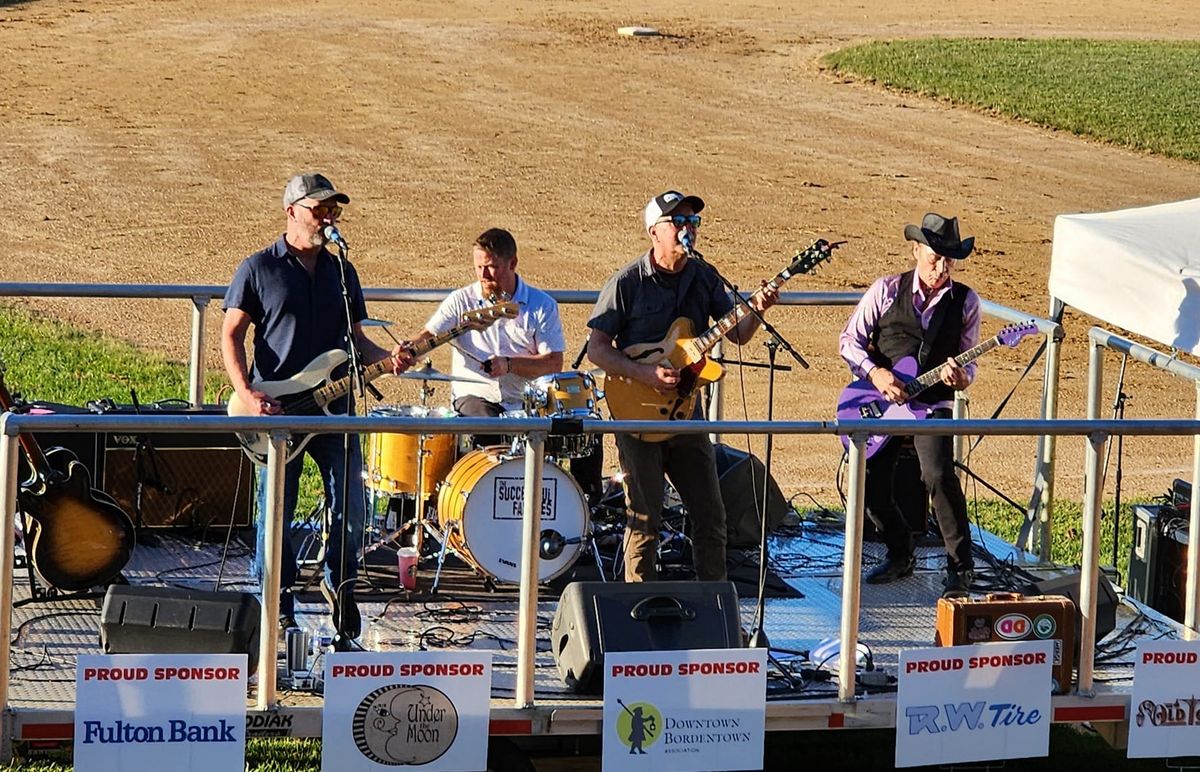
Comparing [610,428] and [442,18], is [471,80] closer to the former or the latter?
[442,18]

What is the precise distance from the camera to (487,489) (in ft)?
31.0

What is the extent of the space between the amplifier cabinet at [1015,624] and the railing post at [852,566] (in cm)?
50

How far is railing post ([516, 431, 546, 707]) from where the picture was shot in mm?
7562

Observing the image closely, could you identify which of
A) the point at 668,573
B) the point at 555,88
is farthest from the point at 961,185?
the point at 668,573

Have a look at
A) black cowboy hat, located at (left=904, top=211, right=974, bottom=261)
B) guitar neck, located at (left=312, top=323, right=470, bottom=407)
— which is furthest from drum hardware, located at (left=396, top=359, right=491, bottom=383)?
black cowboy hat, located at (left=904, top=211, right=974, bottom=261)

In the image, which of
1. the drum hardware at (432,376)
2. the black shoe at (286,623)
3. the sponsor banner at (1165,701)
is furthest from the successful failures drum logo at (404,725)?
Answer: the drum hardware at (432,376)

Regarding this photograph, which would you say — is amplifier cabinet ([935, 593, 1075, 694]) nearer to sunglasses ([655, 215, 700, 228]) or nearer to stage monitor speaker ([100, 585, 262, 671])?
sunglasses ([655, 215, 700, 228])

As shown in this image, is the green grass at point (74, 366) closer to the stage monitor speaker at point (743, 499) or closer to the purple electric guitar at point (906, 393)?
the stage monitor speaker at point (743, 499)

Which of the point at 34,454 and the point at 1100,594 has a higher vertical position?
the point at 34,454

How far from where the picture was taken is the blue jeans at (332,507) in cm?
865

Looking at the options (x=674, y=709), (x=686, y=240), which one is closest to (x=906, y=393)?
(x=686, y=240)

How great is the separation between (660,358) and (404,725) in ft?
8.62

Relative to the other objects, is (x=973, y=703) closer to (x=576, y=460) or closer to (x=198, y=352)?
(x=576, y=460)

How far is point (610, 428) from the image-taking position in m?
7.59
